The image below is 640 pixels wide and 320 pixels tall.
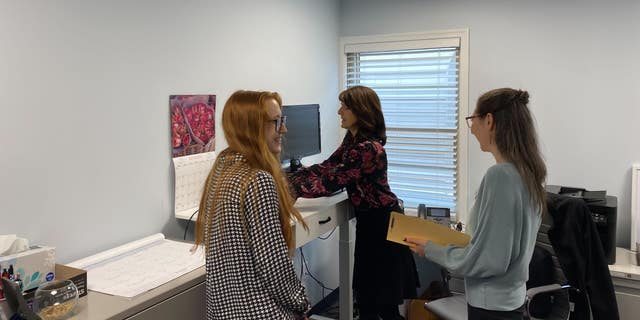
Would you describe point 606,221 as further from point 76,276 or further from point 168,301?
point 76,276

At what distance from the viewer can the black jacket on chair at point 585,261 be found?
2.24m

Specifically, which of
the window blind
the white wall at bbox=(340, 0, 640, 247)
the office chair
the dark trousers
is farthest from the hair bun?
the window blind

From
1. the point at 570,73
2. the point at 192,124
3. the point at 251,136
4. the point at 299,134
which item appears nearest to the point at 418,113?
the point at 570,73

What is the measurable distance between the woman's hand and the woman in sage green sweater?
190 millimetres

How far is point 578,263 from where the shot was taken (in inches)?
88.6

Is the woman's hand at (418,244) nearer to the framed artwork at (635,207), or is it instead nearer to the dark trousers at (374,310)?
the dark trousers at (374,310)

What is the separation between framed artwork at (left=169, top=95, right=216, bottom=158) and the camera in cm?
229

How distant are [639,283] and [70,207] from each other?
8.91ft

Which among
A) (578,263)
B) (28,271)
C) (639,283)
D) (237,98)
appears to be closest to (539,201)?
(578,263)

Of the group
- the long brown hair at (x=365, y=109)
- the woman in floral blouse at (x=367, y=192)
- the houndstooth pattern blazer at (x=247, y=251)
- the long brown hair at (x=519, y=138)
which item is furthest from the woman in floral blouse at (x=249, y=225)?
the long brown hair at (x=365, y=109)

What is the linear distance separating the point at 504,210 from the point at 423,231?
1.43 feet

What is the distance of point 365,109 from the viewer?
248 centimetres

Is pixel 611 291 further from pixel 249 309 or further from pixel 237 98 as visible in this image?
pixel 237 98

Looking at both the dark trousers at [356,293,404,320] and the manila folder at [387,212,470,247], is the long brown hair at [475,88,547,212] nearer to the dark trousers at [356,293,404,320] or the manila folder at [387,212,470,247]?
the manila folder at [387,212,470,247]
